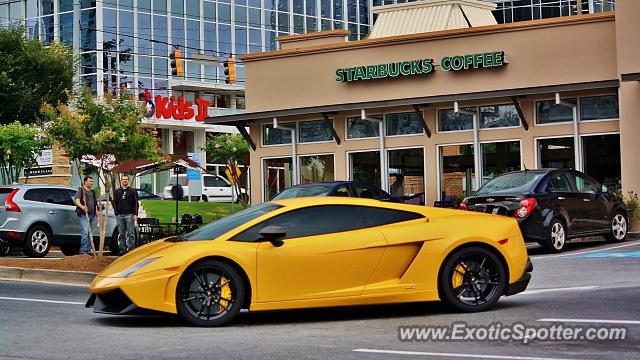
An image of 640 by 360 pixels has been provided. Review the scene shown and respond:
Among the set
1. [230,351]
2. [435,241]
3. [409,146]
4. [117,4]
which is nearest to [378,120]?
[409,146]

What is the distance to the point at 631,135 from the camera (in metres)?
23.7

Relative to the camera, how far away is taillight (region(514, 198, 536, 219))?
58.6ft

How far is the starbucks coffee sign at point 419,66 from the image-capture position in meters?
25.9

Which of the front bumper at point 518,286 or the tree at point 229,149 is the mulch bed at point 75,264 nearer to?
the front bumper at point 518,286

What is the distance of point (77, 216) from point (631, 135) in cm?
1290

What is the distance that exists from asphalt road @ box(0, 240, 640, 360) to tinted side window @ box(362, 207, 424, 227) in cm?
99

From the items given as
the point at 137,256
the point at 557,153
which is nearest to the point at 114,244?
the point at 557,153

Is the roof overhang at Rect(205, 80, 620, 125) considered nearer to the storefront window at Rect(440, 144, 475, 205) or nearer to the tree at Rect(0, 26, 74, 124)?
the storefront window at Rect(440, 144, 475, 205)

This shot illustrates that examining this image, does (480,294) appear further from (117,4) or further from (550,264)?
(117,4)

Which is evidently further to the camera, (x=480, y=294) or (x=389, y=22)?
(x=389, y=22)

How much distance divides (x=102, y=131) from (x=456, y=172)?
37.6 ft

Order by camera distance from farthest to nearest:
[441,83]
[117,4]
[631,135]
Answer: [117,4]
[441,83]
[631,135]

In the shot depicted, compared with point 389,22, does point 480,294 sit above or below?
below
